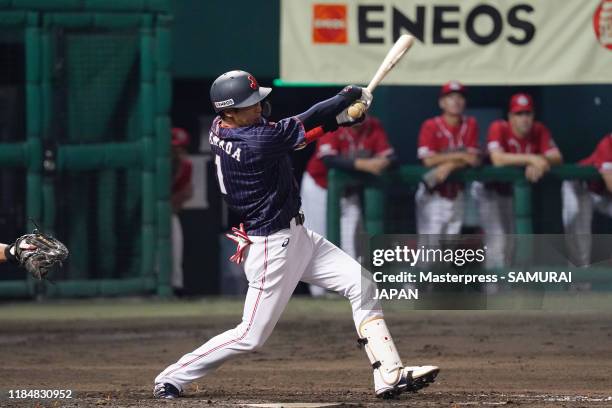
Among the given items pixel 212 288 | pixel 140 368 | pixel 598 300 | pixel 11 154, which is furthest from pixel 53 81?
pixel 598 300

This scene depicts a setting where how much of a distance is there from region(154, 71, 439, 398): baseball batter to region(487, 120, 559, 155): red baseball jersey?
4834mm

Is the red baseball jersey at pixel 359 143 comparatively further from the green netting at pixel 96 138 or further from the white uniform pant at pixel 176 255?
the green netting at pixel 96 138

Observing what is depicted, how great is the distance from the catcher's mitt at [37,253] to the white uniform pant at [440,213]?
16.6ft

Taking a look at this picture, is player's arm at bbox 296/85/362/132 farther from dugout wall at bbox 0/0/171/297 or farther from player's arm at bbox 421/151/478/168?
dugout wall at bbox 0/0/171/297

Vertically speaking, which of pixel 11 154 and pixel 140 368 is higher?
pixel 11 154

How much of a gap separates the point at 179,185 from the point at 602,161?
372 cm

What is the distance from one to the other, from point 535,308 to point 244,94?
17.5ft

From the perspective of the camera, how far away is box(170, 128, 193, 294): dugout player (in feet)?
41.0

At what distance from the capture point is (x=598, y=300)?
37.9 feet

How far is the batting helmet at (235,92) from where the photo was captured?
7012 mm

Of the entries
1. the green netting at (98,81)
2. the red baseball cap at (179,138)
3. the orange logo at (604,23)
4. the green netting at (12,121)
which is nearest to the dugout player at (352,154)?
the red baseball cap at (179,138)

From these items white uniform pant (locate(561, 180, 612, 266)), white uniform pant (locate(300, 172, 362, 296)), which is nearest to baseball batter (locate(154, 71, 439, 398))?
white uniform pant (locate(300, 172, 362, 296))

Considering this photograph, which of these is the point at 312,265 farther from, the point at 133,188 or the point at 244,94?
the point at 133,188

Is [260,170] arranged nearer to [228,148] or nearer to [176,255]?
[228,148]
